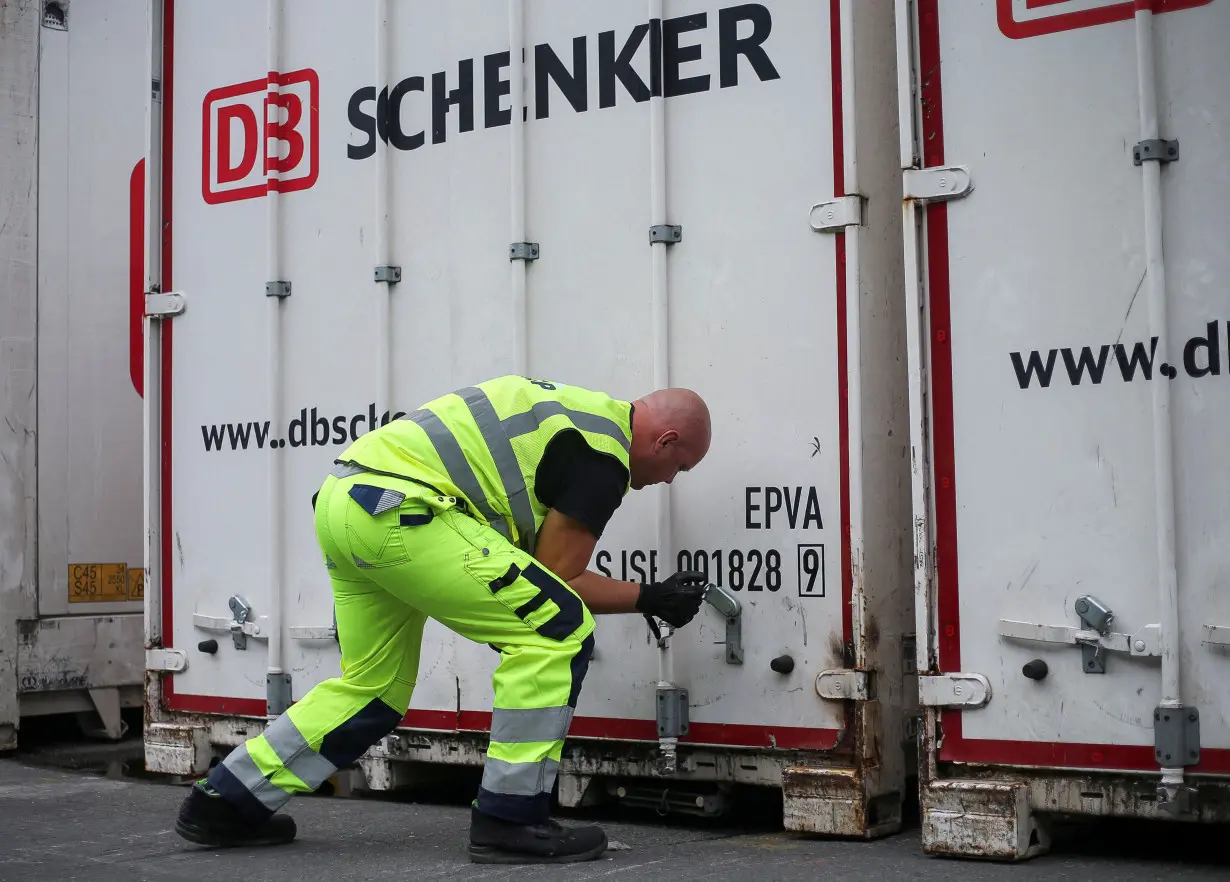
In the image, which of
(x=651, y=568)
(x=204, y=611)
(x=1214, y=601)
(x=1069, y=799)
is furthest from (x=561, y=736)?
(x=204, y=611)

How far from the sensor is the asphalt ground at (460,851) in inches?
165

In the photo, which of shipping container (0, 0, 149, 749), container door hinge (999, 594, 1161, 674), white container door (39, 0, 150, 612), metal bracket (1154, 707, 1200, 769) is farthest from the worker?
white container door (39, 0, 150, 612)

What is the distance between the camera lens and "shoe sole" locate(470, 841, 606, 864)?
429 centimetres

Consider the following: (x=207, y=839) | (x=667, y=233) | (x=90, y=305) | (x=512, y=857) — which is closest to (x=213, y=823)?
(x=207, y=839)

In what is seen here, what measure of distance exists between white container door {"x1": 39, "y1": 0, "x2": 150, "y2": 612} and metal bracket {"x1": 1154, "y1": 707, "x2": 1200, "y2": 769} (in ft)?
16.1

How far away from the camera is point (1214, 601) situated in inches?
159

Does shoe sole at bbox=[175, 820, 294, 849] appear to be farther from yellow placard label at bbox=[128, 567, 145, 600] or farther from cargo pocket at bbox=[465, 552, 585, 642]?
yellow placard label at bbox=[128, 567, 145, 600]

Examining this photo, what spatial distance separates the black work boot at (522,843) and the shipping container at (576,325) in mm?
616

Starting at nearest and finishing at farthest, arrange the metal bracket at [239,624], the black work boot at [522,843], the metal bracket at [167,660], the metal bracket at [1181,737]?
the metal bracket at [1181,737] < the black work boot at [522,843] < the metal bracket at [239,624] < the metal bracket at [167,660]

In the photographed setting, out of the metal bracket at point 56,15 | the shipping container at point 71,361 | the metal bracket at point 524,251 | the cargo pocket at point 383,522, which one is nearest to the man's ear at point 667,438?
the cargo pocket at point 383,522

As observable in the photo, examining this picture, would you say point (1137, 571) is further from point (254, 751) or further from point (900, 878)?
point (254, 751)

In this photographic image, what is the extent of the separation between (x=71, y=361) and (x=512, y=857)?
3914 millimetres

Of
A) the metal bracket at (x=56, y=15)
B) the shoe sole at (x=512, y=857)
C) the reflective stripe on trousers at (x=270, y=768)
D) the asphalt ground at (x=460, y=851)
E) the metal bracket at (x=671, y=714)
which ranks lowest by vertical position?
the asphalt ground at (x=460, y=851)

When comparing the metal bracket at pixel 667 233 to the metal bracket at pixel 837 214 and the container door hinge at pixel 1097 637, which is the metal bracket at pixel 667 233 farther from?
the container door hinge at pixel 1097 637
